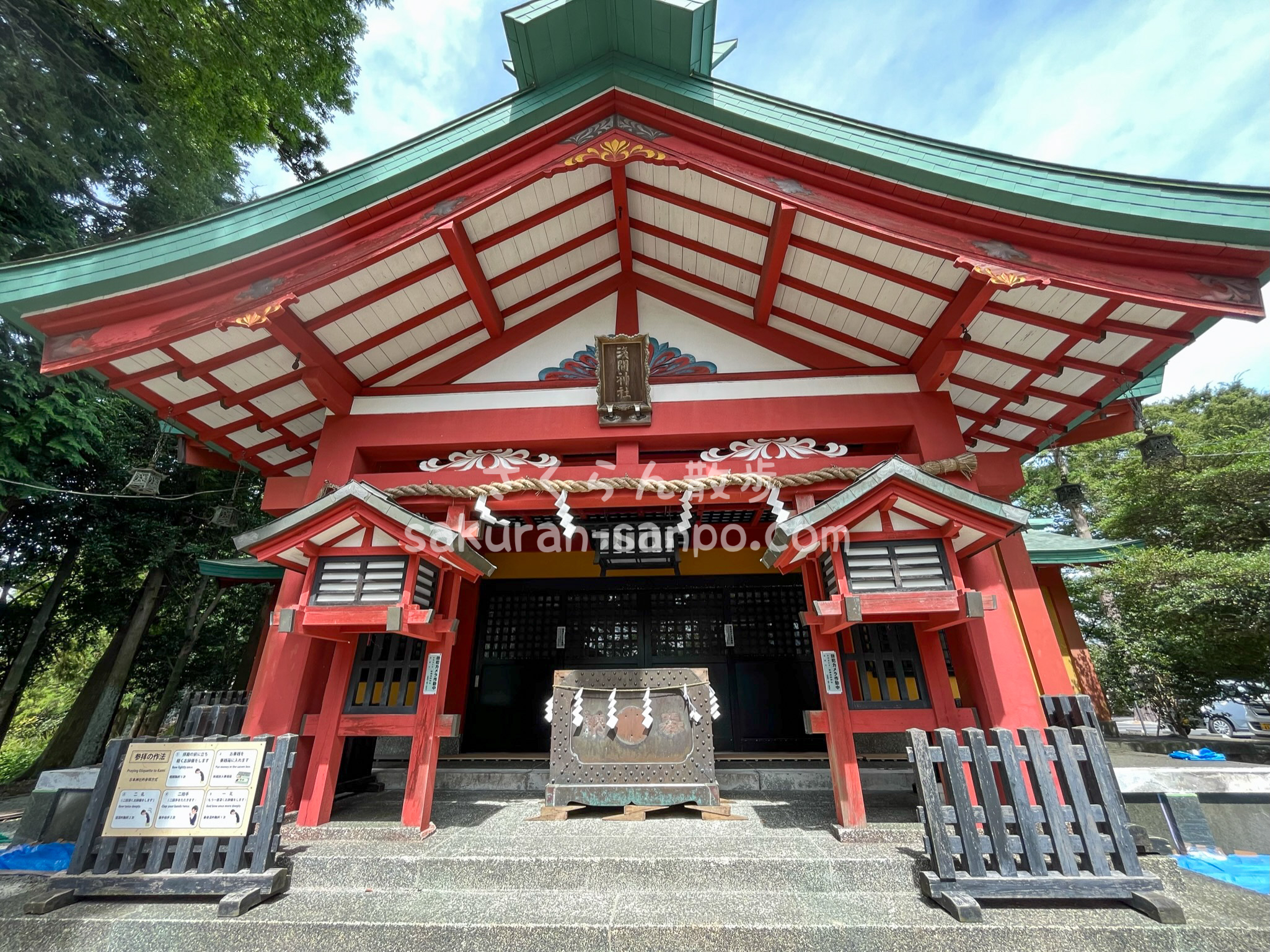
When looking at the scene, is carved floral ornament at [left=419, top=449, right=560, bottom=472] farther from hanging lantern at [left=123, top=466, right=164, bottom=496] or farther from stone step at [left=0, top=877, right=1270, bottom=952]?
stone step at [left=0, top=877, right=1270, bottom=952]

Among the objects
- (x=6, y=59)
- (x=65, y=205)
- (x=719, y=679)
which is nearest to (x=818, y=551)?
(x=719, y=679)

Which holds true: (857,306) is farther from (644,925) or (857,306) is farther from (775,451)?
(644,925)

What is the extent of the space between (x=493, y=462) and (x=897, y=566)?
13.0 feet

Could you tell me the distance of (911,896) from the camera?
3102mm

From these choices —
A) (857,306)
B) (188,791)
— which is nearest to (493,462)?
(188,791)

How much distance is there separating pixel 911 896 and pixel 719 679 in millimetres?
4611

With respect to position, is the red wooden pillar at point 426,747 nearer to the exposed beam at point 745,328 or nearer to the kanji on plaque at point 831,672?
the kanji on plaque at point 831,672

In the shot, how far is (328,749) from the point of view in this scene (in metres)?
4.49

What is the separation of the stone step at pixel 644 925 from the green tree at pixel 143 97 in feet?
26.0

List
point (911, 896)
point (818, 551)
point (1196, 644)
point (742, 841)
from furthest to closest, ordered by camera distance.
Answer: point (1196, 644) → point (818, 551) → point (742, 841) → point (911, 896)

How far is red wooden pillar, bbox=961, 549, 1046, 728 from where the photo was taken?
4.54 meters

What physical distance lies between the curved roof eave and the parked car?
17.3 metres

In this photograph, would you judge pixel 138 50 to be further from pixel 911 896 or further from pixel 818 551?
pixel 911 896

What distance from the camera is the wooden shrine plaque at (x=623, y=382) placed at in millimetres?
5691
